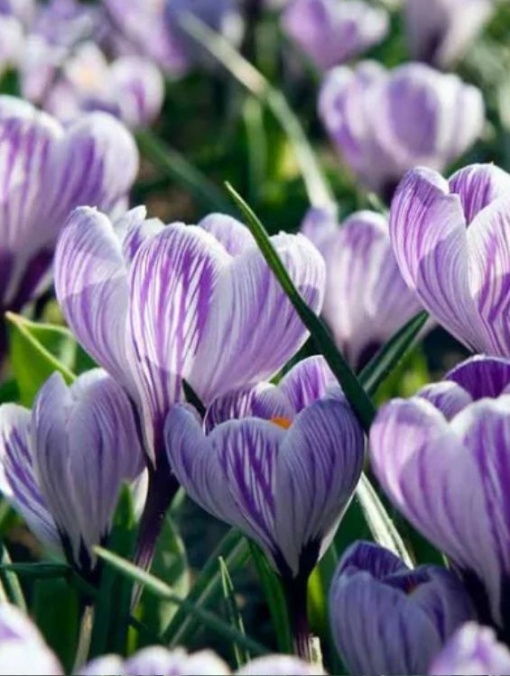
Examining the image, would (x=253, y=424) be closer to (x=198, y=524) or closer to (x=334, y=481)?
(x=334, y=481)

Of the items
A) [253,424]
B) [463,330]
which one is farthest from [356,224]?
[253,424]

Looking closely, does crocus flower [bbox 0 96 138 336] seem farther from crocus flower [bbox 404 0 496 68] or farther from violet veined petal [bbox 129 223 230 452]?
crocus flower [bbox 404 0 496 68]

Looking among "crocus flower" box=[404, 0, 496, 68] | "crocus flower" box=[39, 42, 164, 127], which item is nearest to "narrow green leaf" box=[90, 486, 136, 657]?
"crocus flower" box=[39, 42, 164, 127]

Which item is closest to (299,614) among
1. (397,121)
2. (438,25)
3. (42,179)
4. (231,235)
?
(231,235)

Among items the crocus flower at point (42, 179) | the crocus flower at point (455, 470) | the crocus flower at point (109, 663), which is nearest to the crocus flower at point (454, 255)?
the crocus flower at point (455, 470)

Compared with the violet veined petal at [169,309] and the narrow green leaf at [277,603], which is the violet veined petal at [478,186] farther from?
the narrow green leaf at [277,603]

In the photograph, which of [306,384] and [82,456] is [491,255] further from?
[82,456]
